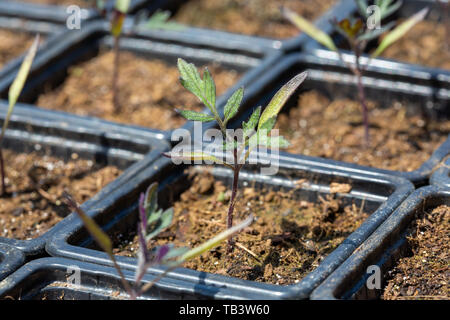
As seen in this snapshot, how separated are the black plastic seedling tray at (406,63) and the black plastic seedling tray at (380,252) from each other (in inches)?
29.4

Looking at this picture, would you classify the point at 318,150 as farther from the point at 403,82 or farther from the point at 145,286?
the point at 145,286

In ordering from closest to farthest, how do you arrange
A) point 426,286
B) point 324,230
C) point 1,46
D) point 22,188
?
point 426,286 → point 324,230 → point 22,188 → point 1,46

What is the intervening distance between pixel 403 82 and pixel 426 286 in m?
1.06

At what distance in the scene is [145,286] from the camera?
1.40 m

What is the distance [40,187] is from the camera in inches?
83.9

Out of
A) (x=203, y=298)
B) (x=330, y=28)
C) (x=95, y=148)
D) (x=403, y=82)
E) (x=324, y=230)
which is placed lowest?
(x=203, y=298)

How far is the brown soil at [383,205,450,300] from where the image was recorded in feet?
5.01

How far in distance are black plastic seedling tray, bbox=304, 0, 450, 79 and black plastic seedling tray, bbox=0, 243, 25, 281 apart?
4.44 ft

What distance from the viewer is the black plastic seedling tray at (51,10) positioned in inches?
120

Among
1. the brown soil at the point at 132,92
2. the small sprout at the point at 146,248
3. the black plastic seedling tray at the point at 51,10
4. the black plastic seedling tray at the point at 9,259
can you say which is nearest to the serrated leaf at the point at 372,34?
the brown soil at the point at 132,92

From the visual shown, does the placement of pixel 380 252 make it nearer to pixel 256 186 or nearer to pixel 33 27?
pixel 256 186

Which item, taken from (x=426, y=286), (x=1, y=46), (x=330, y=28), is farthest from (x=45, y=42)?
(x=426, y=286)

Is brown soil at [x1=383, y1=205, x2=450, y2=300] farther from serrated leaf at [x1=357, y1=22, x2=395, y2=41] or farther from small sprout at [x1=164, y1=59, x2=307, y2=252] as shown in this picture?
serrated leaf at [x1=357, y1=22, x2=395, y2=41]

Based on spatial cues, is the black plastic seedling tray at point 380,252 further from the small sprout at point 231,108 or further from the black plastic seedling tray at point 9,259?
the black plastic seedling tray at point 9,259
